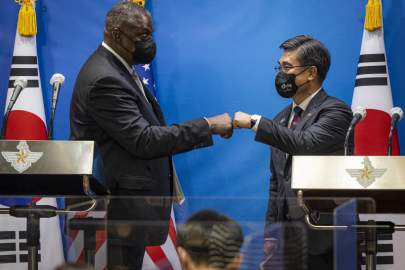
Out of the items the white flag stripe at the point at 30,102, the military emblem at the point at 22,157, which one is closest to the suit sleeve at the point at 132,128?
the military emblem at the point at 22,157

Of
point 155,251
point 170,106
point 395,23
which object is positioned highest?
point 395,23

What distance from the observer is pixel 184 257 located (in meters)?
3.13

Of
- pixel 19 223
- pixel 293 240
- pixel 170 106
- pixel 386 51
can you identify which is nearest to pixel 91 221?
pixel 19 223

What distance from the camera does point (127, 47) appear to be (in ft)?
15.8

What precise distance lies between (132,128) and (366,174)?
121 centimetres

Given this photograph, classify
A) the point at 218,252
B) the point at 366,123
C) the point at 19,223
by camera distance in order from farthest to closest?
1. the point at 366,123
2. the point at 19,223
3. the point at 218,252

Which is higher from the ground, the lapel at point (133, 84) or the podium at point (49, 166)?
the lapel at point (133, 84)

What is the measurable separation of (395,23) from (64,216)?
360cm

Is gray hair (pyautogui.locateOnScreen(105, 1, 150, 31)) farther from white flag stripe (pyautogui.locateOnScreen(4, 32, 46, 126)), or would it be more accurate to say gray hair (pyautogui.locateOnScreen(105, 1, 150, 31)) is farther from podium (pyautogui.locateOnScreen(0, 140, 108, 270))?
white flag stripe (pyautogui.locateOnScreen(4, 32, 46, 126))

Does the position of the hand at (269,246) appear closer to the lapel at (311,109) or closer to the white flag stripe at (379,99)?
the lapel at (311,109)

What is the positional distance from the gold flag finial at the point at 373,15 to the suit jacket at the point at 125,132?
79.6 inches

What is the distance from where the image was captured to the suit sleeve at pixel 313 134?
4812 millimetres

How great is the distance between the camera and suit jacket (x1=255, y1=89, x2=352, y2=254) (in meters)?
4.82

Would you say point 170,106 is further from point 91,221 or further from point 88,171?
point 91,221
